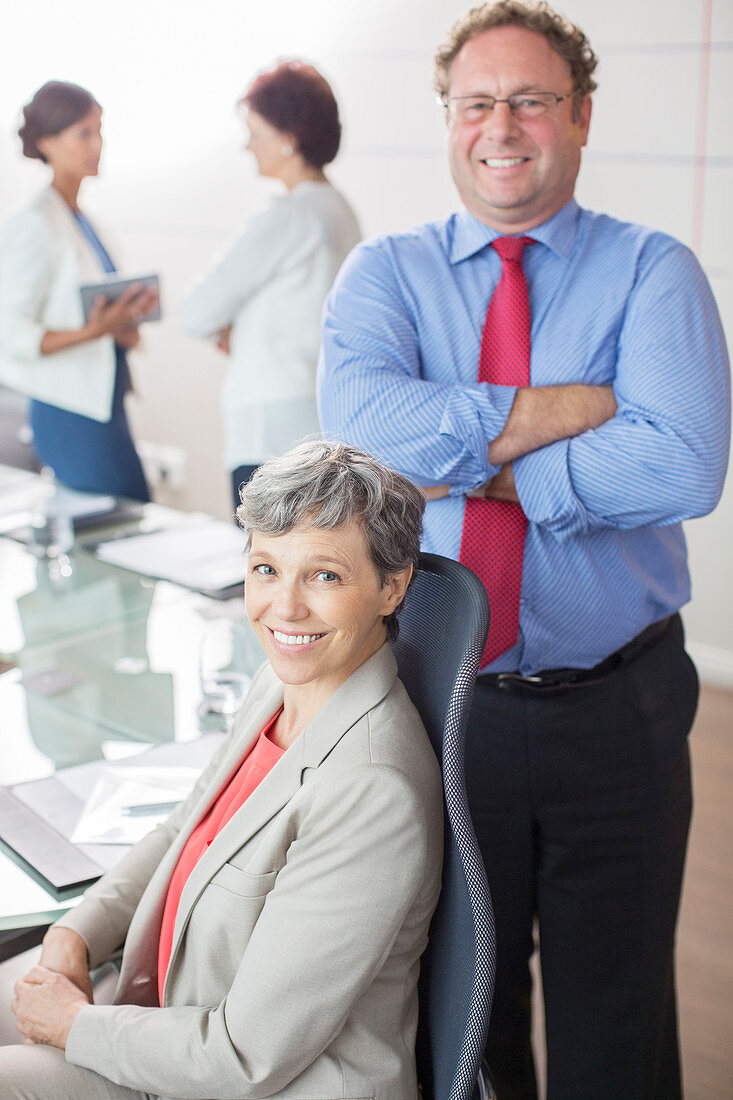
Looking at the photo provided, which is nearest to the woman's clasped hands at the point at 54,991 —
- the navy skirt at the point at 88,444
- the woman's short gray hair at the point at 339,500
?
the woman's short gray hair at the point at 339,500

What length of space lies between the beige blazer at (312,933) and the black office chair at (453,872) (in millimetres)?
30

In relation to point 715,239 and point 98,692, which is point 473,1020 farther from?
point 715,239

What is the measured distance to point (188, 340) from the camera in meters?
5.62

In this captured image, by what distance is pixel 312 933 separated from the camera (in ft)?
4.06

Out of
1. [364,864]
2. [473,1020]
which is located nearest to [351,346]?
[364,864]

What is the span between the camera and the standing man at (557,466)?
1.70 metres

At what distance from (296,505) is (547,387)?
21.8 inches

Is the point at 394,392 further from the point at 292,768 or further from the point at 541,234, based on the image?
the point at 292,768

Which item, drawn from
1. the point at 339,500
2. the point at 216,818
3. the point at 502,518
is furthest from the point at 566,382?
the point at 216,818

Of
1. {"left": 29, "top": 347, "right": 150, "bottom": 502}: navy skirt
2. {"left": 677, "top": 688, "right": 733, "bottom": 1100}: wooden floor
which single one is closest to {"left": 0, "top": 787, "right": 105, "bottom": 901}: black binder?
{"left": 677, "top": 688, "right": 733, "bottom": 1100}: wooden floor

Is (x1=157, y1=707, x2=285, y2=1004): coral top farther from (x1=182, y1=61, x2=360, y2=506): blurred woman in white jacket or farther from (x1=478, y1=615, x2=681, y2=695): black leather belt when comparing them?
(x1=182, y1=61, x2=360, y2=506): blurred woman in white jacket

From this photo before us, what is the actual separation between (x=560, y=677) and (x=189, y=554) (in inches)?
52.4

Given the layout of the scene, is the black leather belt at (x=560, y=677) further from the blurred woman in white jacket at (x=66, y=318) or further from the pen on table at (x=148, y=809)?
the blurred woman in white jacket at (x=66, y=318)

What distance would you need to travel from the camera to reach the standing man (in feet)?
5.59
